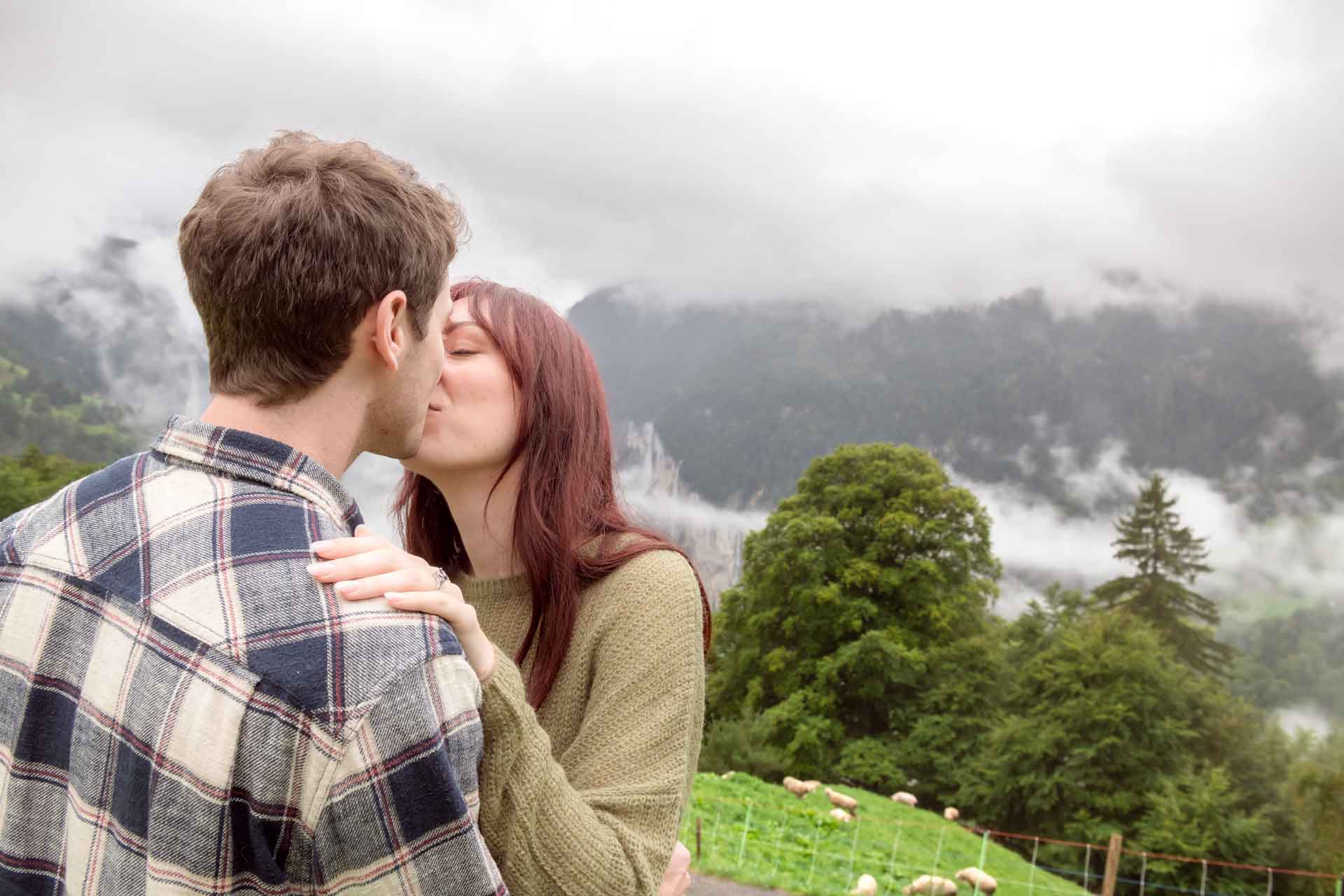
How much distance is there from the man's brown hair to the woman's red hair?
32.8 inches

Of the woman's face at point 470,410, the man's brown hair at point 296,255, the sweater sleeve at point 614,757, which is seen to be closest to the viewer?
the man's brown hair at point 296,255

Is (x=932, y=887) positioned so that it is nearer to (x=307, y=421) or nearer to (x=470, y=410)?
(x=470, y=410)

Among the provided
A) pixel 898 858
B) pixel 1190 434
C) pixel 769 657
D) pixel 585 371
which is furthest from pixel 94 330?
pixel 1190 434

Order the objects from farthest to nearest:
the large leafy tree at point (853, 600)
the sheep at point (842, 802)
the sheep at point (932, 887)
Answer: the large leafy tree at point (853, 600) → the sheep at point (842, 802) → the sheep at point (932, 887)

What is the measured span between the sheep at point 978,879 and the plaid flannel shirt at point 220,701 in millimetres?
14486

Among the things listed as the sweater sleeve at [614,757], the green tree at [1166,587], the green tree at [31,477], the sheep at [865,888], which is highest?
the green tree at [1166,587]

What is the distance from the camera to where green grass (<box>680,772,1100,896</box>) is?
12116 mm

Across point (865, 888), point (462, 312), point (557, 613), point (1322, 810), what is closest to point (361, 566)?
point (557, 613)

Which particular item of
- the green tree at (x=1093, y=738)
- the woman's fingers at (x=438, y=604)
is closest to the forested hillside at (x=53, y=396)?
the green tree at (x=1093, y=738)

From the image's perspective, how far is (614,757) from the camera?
75.2 inches

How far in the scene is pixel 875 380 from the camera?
497 feet

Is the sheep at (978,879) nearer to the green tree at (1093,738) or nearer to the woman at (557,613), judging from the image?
the green tree at (1093,738)

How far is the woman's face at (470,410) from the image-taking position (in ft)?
7.41

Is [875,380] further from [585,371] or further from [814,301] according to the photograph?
[585,371]
